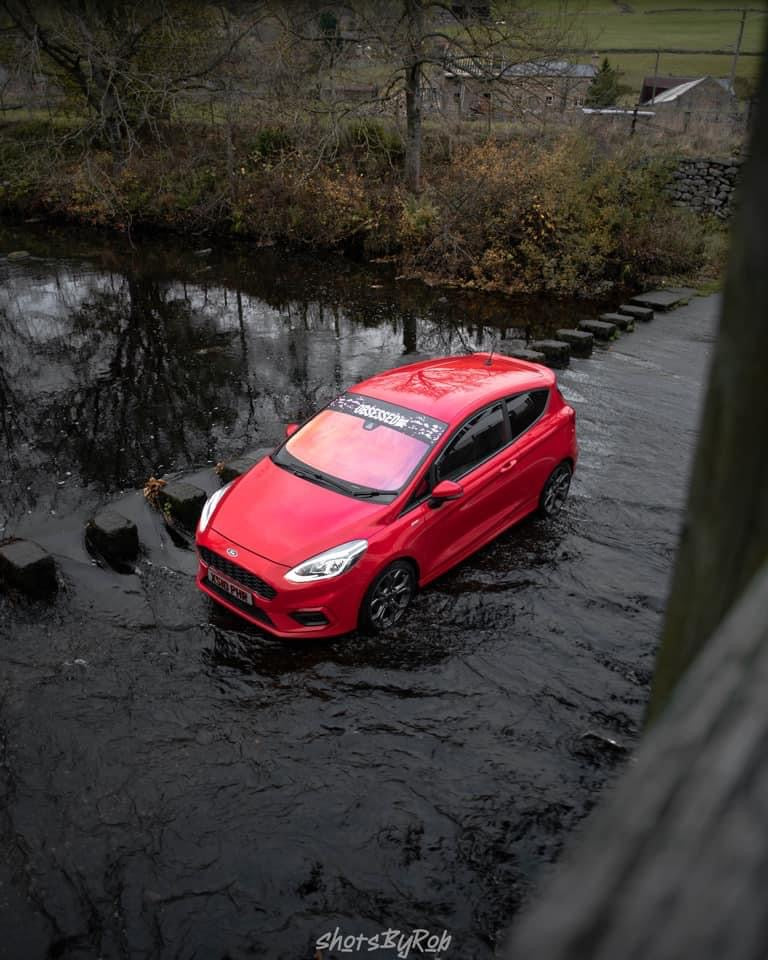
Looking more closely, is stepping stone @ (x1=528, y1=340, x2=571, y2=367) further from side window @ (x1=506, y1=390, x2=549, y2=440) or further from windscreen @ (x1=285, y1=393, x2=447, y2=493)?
windscreen @ (x1=285, y1=393, x2=447, y2=493)

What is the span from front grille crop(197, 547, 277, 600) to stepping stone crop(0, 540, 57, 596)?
4.98 feet

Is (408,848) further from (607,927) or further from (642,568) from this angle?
(607,927)

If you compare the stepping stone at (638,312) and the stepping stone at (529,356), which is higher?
the stepping stone at (529,356)

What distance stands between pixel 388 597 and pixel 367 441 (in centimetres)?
153

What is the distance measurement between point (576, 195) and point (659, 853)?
20.5 m

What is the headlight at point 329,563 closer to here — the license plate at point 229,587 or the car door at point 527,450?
the license plate at point 229,587

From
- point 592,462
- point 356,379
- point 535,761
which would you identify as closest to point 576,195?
point 356,379

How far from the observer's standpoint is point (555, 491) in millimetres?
8758

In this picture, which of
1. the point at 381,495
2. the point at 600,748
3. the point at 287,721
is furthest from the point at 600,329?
the point at 287,721

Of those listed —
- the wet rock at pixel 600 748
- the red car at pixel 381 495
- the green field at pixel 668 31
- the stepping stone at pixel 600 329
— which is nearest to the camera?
the wet rock at pixel 600 748

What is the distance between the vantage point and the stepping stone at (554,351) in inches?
525

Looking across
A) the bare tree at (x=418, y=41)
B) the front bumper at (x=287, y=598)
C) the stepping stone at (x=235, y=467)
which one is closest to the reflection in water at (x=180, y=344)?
the stepping stone at (x=235, y=467)

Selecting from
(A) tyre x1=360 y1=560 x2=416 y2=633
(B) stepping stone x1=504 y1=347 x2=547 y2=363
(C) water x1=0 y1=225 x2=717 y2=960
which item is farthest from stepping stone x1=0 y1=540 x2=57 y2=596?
(B) stepping stone x1=504 y1=347 x2=547 y2=363

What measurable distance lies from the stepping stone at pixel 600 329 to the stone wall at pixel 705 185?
893 cm
